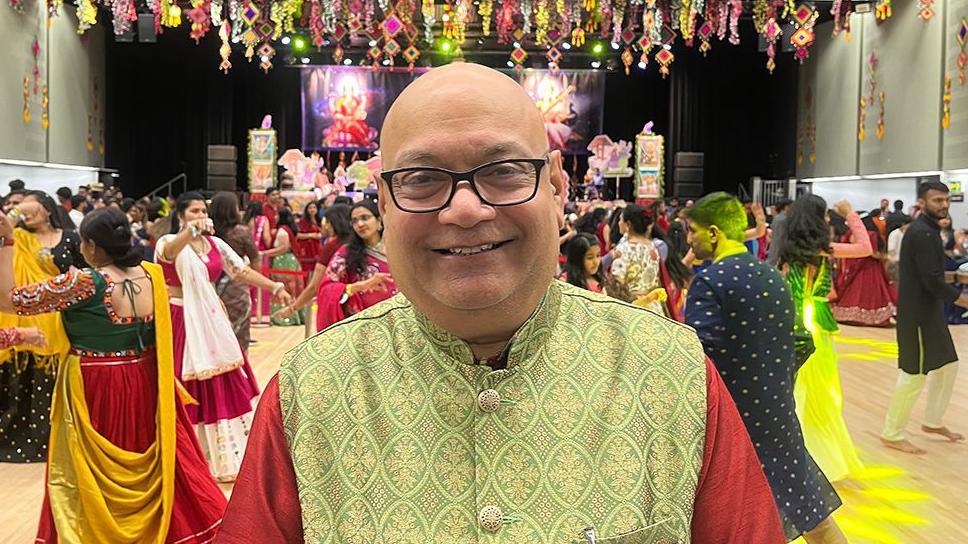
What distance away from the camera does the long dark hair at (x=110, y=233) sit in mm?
3320

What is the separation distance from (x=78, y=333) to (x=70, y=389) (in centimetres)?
19

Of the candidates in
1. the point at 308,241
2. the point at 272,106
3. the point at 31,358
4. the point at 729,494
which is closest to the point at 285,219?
the point at 308,241

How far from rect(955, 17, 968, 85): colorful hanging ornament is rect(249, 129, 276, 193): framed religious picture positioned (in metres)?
10.1

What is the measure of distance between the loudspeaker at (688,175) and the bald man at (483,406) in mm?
17434

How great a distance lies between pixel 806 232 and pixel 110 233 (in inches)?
113

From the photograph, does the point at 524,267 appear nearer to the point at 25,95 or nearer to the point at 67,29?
the point at 25,95

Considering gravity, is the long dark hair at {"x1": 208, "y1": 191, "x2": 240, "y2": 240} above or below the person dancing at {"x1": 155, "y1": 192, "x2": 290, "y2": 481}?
above

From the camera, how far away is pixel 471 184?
102 cm

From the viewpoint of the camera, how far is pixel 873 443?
17.3ft

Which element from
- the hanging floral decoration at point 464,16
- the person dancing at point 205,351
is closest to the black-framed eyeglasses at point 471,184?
the person dancing at point 205,351

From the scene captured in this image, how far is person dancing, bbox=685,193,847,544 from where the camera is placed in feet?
9.35

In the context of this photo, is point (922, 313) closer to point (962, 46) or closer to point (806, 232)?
point (806, 232)

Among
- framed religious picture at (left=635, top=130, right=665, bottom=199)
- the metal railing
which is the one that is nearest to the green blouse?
framed religious picture at (left=635, top=130, right=665, bottom=199)

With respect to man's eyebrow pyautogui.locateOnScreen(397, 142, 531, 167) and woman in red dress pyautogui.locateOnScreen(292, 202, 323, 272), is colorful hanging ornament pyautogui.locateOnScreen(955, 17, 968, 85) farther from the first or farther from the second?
man's eyebrow pyautogui.locateOnScreen(397, 142, 531, 167)
